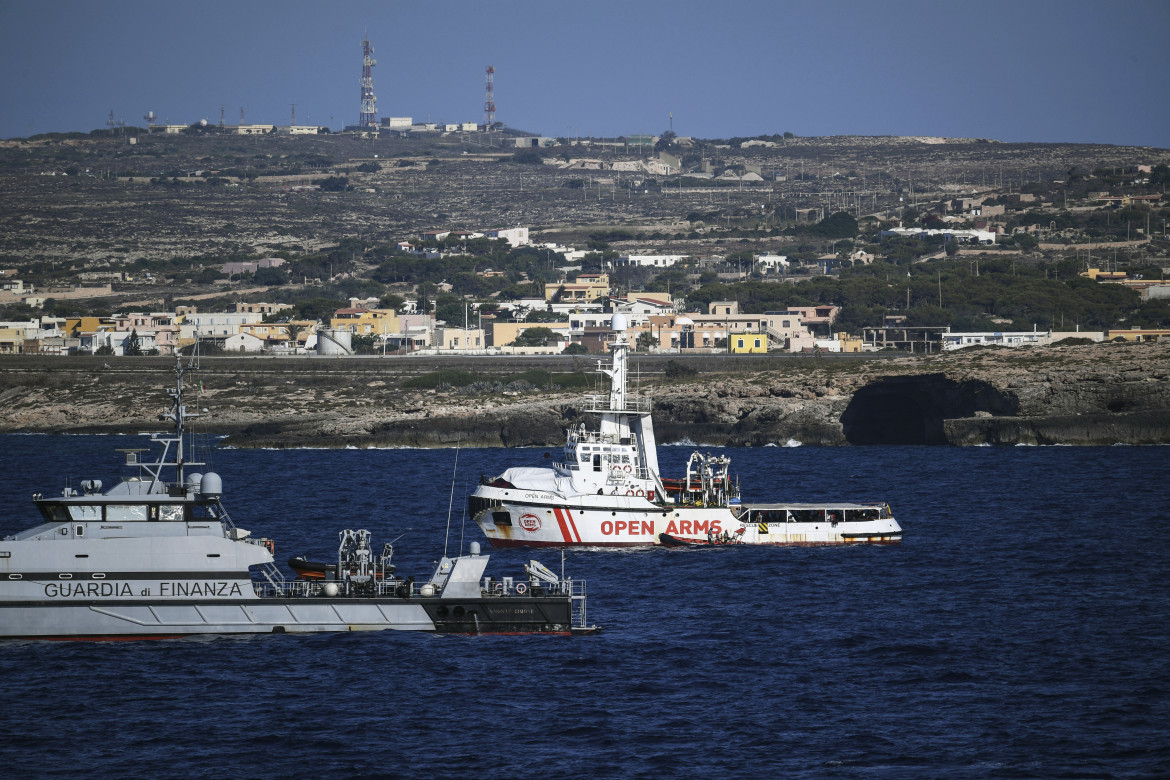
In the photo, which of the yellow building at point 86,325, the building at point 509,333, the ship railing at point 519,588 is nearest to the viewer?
the ship railing at point 519,588

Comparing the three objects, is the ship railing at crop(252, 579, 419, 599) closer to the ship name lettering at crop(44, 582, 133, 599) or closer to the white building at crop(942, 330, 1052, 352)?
the ship name lettering at crop(44, 582, 133, 599)

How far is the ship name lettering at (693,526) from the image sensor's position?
5743 cm

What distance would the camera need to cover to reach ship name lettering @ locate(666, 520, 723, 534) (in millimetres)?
57428

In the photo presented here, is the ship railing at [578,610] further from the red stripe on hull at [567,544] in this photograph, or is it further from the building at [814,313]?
the building at [814,313]

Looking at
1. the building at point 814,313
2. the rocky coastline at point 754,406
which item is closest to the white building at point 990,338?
the rocky coastline at point 754,406

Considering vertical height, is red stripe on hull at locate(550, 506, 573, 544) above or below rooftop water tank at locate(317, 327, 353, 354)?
below

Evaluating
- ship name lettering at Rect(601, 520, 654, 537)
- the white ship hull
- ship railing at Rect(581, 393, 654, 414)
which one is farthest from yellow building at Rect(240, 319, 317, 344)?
ship name lettering at Rect(601, 520, 654, 537)

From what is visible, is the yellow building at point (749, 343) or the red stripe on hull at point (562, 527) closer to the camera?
the red stripe on hull at point (562, 527)

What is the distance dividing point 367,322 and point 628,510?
117 metres

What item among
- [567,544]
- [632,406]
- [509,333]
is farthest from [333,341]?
[567,544]

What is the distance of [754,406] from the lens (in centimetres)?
11206

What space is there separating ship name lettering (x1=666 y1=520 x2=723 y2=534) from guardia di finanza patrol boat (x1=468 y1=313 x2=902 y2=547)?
0.04 metres

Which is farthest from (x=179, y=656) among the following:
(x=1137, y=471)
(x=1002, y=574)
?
(x=1137, y=471)

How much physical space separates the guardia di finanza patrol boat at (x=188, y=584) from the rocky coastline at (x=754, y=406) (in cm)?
7241
